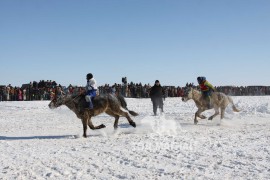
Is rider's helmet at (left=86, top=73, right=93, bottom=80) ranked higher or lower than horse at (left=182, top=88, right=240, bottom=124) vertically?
higher

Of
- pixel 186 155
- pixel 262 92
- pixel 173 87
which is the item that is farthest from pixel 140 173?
pixel 262 92

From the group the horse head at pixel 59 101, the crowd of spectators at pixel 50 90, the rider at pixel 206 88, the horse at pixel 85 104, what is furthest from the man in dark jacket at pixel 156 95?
the horse head at pixel 59 101

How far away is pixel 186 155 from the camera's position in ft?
26.6

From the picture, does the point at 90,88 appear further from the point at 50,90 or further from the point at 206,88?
the point at 50,90

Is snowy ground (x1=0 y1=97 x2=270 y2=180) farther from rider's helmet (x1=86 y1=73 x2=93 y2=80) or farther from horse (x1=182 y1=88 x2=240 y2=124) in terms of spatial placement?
horse (x1=182 y1=88 x2=240 y2=124)

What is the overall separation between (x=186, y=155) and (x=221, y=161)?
922 millimetres

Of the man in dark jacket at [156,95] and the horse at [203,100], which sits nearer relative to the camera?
the horse at [203,100]


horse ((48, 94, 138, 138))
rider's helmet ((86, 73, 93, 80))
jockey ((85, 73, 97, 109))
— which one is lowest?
horse ((48, 94, 138, 138))

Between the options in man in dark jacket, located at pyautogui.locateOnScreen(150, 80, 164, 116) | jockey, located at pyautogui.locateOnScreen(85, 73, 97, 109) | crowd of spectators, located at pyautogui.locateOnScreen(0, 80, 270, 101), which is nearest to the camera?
jockey, located at pyautogui.locateOnScreen(85, 73, 97, 109)

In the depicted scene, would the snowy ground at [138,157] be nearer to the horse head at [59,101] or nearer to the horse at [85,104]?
the horse at [85,104]

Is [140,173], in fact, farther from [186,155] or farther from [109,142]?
[109,142]

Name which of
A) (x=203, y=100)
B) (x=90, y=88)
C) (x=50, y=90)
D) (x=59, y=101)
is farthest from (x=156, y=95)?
(x=50, y=90)

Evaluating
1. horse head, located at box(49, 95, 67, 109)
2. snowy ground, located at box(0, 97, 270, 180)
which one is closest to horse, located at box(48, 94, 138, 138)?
horse head, located at box(49, 95, 67, 109)

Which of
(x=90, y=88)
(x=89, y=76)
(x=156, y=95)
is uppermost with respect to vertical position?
(x=89, y=76)
